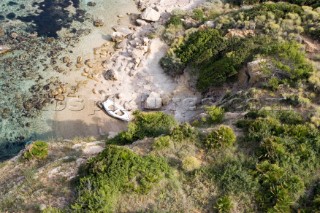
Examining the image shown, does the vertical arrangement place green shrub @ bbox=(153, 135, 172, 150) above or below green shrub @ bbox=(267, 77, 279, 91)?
below

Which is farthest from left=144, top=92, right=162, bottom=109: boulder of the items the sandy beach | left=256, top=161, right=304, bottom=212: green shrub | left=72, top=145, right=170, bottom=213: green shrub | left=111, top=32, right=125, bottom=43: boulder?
left=256, top=161, right=304, bottom=212: green shrub

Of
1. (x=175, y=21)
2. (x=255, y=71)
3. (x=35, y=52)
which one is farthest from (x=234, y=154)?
(x=35, y=52)

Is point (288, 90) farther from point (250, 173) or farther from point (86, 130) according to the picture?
point (86, 130)

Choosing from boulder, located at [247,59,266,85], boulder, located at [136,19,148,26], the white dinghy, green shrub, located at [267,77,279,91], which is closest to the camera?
green shrub, located at [267,77,279,91]

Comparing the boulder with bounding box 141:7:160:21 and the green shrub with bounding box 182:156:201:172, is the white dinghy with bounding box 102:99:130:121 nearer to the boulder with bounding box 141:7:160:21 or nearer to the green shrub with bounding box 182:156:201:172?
the green shrub with bounding box 182:156:201:172

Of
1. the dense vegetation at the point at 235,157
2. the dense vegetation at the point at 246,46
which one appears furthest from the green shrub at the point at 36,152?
the dense vegetation at the point at 246,46

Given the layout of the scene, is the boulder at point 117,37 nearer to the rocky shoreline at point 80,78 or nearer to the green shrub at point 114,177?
the rocky shoreline at point 80,78

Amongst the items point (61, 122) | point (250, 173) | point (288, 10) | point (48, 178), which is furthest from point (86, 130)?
point (288, 10)
